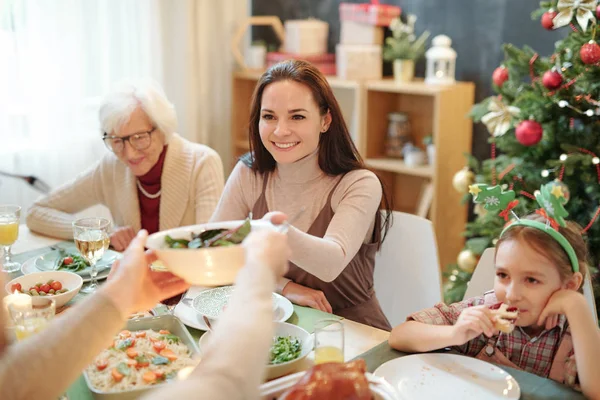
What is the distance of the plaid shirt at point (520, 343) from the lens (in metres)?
1.57

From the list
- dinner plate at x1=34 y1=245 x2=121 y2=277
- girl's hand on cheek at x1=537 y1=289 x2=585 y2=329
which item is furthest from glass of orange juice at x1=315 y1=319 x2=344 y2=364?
dinner plate at x1=34 y1=245 x2=121 y2=277

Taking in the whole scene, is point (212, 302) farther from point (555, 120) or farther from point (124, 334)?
point (555, 120)

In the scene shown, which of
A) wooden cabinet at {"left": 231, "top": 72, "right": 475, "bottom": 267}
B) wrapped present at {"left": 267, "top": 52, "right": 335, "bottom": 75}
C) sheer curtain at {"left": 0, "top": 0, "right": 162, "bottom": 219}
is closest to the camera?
sheer curtain at {"left": 0, "top": 0, "right": 162, "bottom": 219}

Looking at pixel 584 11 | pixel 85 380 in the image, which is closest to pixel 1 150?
pixel 85 380

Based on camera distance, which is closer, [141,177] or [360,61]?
[141,177]

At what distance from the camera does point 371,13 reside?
3775 mm

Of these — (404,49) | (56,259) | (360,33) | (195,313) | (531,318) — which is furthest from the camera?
(360,33)

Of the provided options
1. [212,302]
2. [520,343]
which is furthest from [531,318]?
[212,302]

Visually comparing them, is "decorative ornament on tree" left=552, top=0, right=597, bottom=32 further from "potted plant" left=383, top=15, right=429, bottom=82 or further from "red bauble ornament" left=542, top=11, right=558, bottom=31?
"potted plant" left=383, top=15, right=429, bottom=82

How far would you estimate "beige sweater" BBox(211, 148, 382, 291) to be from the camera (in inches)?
70.4

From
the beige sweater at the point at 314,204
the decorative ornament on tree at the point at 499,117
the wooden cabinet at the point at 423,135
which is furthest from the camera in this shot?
the wooden cabinet at the point at 423,135

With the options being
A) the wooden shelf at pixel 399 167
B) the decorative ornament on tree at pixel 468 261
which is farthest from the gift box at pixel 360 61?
the decorative ornament on tree at pixel 468 261

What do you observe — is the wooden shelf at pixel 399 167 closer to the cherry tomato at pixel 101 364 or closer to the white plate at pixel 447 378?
the white plate at pixel 447 378

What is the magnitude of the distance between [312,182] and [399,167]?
5.41 ft
